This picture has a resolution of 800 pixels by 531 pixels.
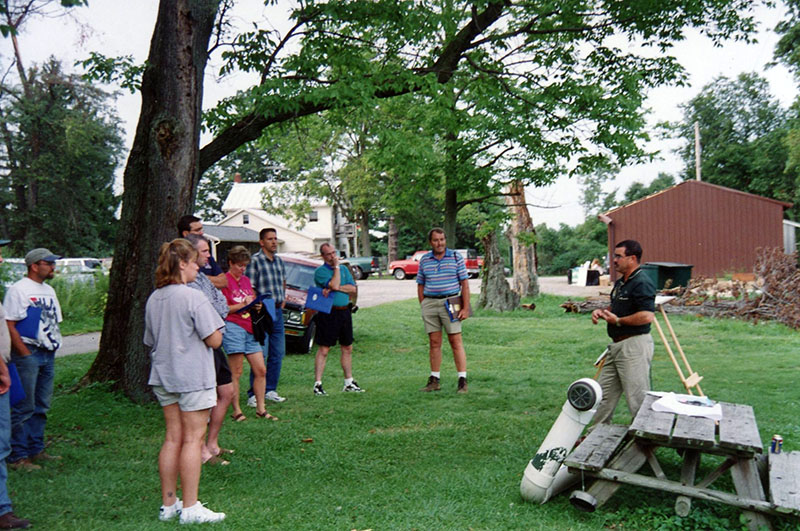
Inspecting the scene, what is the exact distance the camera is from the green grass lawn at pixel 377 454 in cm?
418

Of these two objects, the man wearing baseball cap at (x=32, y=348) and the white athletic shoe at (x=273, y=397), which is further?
the white athletic shoe at (x=273, y=397)

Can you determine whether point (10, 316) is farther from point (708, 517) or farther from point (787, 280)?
point (787, 280)

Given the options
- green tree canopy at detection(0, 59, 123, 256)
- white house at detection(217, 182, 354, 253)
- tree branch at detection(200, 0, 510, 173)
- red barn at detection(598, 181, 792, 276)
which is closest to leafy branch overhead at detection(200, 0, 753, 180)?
tree branch at detection(200, 0, 510, 173)

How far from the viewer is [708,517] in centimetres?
403

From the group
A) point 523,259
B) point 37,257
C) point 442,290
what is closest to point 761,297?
point 523,259

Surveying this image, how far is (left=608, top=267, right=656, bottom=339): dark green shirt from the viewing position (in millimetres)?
5203

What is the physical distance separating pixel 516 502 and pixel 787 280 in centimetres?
1354

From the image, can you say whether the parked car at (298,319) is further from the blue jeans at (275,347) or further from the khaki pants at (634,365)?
the khaki pants at (634,365)

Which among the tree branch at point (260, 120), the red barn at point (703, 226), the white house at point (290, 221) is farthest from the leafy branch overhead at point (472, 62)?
the white house at point (290, 221)

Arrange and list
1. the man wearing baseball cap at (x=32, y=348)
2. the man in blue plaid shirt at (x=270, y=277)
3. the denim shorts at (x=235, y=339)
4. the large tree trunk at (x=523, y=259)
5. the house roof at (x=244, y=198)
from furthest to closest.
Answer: the house roof at (x=244, y=198)
the large tree trunk at (x=523, y=259)
the man in blue plaid shirt at (x=270, y=277)
the denim shorts at (x=235, y=339)
the man wearing baseball cap at (x=32, y=348)

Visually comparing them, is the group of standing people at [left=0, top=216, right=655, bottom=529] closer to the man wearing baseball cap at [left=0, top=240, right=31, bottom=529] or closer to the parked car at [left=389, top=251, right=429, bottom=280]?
the man wearing baseball cap at [left=0, top=240, right=31, bottom=529]

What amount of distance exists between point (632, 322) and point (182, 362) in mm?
3419

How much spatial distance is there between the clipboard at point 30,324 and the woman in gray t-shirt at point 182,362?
1.56m

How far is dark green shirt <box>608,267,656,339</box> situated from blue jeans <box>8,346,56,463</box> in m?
4.56
